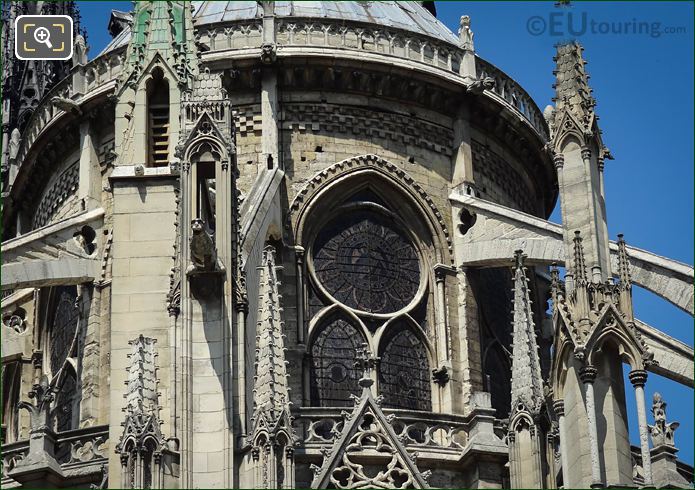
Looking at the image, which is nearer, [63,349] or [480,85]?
[63,349]

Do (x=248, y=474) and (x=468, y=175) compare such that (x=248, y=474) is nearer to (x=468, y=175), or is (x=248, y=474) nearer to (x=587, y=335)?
(x=587, y=335)

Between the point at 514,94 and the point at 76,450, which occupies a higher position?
the point at 514,94

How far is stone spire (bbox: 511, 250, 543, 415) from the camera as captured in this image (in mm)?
33875

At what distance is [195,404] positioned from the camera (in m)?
29.9

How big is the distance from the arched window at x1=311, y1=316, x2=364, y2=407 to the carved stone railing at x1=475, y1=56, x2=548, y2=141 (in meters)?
6.10

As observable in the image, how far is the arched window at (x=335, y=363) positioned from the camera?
40.5 metres

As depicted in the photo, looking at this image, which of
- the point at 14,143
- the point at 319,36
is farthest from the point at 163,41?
the point at 14,143

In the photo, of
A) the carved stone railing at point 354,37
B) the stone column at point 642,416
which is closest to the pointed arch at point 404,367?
the carved stone railing at point 354,37

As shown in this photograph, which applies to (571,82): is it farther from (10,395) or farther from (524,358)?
(10,395)

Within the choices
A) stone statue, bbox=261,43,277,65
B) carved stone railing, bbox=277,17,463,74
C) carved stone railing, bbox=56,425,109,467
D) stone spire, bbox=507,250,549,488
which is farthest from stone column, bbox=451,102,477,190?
carved stone railing, bbox=56,425,109,467

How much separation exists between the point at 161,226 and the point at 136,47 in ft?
12.9

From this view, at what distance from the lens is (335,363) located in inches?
1612

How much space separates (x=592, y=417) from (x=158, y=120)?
8553mm

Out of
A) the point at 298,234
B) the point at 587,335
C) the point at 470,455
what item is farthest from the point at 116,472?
the point at 298,234
